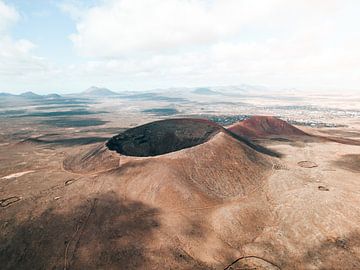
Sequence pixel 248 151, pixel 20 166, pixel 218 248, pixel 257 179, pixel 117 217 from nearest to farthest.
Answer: pixel 218 248 → pixel 117 217 → pixel 257 179 → pixel 248 151 → pixel 20 166

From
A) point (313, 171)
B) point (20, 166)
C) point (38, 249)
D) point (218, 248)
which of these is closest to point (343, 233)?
point (218, 248)

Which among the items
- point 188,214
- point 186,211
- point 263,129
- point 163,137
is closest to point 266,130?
point 263,129

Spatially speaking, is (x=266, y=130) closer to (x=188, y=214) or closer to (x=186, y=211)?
(x=186, y=211)

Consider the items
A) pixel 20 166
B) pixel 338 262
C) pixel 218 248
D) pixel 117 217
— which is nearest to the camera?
pixel 338 262

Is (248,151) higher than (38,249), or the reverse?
(248,151)

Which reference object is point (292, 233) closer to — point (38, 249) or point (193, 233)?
point (193, 233)

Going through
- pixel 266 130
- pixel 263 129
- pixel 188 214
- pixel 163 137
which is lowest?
pixel 266 130

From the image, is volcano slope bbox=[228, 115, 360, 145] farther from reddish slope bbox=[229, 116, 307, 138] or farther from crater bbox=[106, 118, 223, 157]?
crater bbox=[106, 118, 223, 157]

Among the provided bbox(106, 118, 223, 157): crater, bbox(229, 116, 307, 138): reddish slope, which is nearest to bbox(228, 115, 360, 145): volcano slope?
bbox(229, 116, 307, 138): reddish slope
